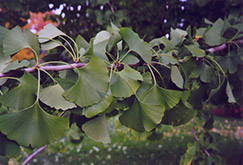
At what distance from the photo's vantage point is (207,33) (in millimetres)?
900

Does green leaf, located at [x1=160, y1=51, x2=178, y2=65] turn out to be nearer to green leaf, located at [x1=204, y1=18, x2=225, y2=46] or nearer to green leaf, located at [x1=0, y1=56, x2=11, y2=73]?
green leaf, located at [x1=204, y1=18, x2=225, y2=46]

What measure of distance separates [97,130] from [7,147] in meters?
0.21

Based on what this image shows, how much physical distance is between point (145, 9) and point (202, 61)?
1140mm

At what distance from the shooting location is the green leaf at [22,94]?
1.52 ft

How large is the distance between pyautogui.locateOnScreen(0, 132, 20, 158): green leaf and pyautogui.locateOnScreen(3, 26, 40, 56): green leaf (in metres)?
0.20

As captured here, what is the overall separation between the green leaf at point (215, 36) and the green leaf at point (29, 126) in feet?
2.21

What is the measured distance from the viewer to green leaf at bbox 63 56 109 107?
1.52 ft

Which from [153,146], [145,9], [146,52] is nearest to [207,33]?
[146,52]

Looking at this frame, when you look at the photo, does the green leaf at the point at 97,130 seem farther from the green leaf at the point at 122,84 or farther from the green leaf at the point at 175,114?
the green leaf at the point at 175,114

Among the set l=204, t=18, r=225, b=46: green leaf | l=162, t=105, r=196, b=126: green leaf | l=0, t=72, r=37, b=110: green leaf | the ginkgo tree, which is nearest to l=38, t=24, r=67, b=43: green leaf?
the ginkgo tree

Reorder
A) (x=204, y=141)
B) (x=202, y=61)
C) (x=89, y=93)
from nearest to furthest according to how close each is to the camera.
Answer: (x=89, y=93), (x=202, y=61), (x=204, y=141)

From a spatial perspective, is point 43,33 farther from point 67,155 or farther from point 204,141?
point 67,155

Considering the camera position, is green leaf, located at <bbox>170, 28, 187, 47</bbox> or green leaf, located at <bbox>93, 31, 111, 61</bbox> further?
green leaf, located at <bbox>170, 28, 187, 47</bbox>

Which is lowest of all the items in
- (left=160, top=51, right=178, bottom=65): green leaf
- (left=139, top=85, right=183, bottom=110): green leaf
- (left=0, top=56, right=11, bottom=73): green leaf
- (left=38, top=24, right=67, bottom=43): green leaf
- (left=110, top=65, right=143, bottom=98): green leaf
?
(left=139, top=85, right=183, bottom=110): green leaf
